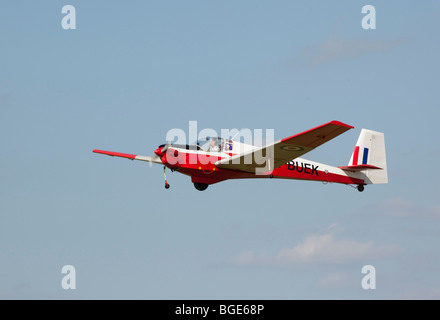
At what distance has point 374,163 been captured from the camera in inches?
1286

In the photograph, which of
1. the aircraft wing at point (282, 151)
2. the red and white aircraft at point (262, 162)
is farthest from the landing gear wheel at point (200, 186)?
the aircraft wing at point (282, 151)

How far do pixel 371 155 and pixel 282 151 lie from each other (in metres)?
6.81

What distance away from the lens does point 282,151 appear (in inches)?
1080

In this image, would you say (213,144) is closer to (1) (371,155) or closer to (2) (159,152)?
(2) (159,152)

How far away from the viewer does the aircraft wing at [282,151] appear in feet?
81.3

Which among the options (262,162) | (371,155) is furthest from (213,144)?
(371,155)

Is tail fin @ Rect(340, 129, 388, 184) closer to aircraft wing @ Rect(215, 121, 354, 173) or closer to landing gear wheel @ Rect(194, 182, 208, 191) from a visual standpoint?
aircraft wing @ Rect(215, 121, 354, 173)

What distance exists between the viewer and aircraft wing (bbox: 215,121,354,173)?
976 inches

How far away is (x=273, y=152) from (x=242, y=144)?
1888mm

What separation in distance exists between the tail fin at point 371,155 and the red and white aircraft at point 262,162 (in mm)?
43

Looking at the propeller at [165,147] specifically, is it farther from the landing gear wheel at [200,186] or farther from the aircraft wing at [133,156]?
the landing gear wheel at [200,186]

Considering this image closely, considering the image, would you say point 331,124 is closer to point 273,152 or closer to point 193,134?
point 273,152

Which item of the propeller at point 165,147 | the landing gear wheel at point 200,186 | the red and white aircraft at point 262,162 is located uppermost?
the propeller at point 165,147
